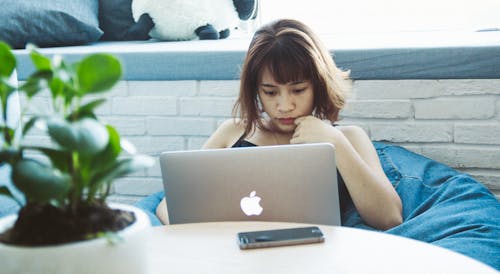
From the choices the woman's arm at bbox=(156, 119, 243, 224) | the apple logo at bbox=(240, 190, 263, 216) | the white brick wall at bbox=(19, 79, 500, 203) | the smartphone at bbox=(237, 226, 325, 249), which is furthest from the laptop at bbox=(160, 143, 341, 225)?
the white brick wall at bbox=(19, 79, 500, 203)

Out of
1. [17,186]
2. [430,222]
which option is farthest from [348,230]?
[17,186]

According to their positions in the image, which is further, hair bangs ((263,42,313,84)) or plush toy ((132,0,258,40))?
plush toy ((132,0,258,40))

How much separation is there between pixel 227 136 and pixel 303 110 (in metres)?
0.25

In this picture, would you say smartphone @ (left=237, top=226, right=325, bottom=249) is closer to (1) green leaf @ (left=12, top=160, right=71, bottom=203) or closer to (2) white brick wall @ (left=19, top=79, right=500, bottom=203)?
(1) green leaf @ (left=12, top=160, right=71, bottom=203)

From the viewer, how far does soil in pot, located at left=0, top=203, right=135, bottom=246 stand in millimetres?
661

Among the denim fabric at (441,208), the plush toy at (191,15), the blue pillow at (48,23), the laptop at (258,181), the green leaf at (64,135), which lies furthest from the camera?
the plush toy at (191,15)

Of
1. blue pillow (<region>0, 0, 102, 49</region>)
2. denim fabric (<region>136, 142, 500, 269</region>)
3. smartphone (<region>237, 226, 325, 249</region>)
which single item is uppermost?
blue pillow (<region>0, 0, 102, 49</region>)

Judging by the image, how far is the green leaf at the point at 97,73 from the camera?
0.64m

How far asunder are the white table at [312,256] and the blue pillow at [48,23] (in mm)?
1363

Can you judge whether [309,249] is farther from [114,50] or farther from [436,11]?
[436,11]

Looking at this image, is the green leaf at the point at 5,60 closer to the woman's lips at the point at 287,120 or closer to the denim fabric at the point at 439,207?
the denim fabric at the point at 439,207

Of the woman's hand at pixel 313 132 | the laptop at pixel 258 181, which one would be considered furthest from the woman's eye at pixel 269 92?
the laptop at pixel 258 181

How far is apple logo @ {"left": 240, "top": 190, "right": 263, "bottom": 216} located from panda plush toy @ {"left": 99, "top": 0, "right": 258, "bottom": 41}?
1282mm

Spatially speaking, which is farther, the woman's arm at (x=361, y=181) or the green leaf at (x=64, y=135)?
the woman's arm at (x=361, y=181)
